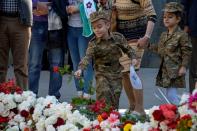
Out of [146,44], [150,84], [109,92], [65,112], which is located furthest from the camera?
[150,84]

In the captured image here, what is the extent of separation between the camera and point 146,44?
754cm

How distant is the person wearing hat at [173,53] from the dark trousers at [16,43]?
1.74m

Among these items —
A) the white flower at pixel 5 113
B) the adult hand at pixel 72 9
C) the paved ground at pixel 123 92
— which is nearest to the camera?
the white flower at pixel 5 113

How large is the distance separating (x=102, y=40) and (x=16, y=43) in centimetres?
157

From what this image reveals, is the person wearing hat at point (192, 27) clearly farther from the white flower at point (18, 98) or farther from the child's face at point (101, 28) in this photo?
the white flower at point (18, 98)

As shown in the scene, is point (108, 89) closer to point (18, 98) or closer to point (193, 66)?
point (18, 98)

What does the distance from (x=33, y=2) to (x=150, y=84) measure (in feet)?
11.2

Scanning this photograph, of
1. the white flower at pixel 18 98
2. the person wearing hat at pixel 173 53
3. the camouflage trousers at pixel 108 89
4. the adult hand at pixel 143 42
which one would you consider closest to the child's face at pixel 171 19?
the person wearing hat at pixel 173 53

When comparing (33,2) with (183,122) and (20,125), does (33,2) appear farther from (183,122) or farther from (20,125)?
(183,122)

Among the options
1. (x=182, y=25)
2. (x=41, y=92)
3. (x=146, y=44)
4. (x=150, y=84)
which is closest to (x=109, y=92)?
(x=146, y=44)

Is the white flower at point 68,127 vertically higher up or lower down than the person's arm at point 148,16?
lower down

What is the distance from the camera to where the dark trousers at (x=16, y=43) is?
7879 millimetres

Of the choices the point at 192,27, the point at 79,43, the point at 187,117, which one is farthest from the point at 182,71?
the point at 187,117

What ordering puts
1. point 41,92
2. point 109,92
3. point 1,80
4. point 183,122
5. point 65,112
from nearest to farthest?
point 183,122
point 65,112
point 109,92
point 1,80
point 41,92
